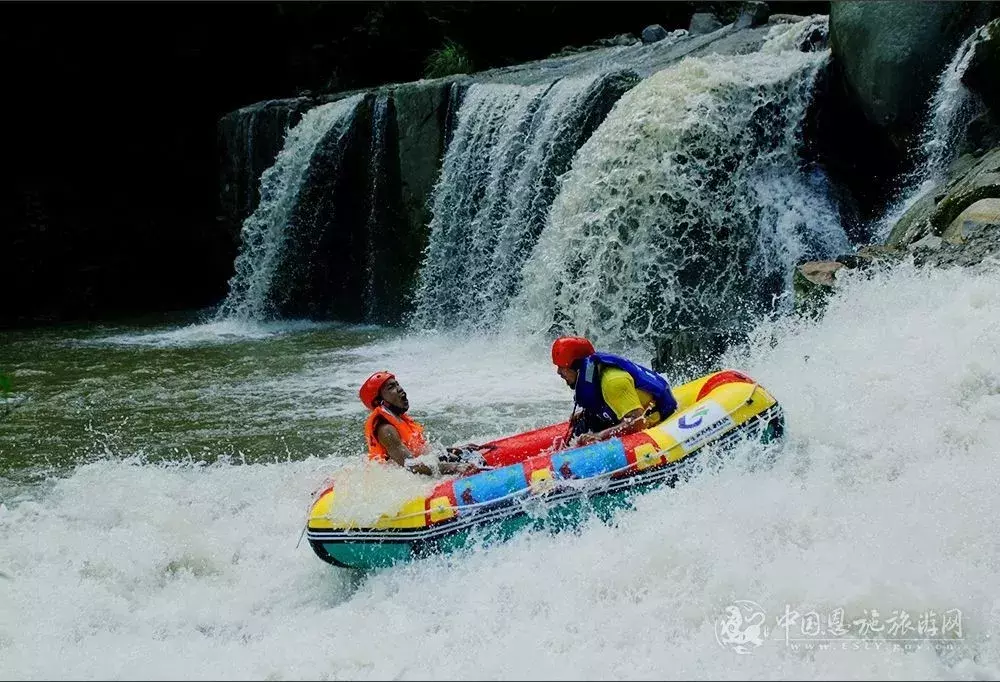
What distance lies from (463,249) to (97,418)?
4.76 metres

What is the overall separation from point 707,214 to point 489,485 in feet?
16.4

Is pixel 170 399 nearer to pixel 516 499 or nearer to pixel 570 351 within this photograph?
pixel 570 351

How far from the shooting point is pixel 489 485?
14.2 ft

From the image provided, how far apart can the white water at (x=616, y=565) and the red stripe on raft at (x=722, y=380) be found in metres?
0.39

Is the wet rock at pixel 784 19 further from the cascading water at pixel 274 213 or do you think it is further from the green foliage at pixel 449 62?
the cascading water at pixel 274 213

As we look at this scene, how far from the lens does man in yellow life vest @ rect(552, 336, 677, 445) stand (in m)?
4.68

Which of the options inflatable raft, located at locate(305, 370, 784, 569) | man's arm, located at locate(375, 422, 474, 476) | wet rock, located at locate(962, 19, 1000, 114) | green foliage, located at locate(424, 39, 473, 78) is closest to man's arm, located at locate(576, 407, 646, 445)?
inflatable raft, located at locate(305, 370, 784, 569)

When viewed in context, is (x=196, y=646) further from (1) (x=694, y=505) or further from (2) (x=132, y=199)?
(2) (x=132, y=199)

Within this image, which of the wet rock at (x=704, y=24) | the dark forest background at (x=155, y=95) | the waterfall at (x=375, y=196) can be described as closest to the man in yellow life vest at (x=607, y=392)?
the waterfall at (x=375, y=196)

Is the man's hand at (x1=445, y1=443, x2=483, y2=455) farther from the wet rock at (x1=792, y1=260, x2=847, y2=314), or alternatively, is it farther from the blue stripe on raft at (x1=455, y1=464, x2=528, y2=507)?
the wet rock at (x1=792, y1=260, x2=847, y2=314)

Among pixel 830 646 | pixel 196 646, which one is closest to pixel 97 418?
pixel 196 646

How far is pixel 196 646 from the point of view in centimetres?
391

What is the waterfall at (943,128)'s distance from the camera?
7.61m

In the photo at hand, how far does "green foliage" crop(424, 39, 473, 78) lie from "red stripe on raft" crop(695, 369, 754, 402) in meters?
11.0
